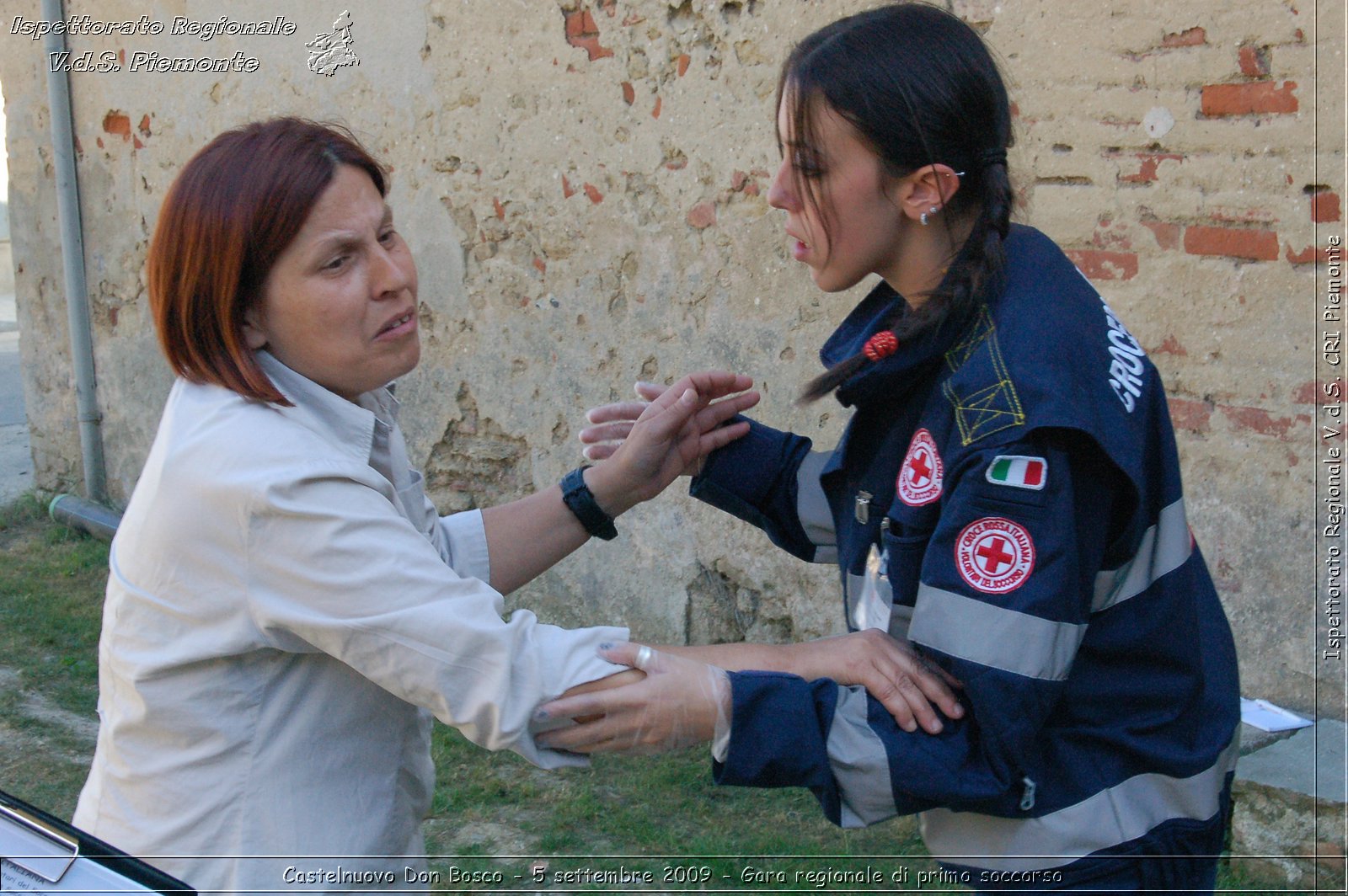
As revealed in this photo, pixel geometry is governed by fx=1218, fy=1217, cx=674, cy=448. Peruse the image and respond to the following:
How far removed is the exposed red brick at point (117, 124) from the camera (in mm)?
5871

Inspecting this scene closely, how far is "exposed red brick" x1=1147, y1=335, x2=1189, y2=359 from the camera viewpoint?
2.90 metres

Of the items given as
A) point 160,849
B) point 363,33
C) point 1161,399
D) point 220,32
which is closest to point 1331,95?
point 1161,399

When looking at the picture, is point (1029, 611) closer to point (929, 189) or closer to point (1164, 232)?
point (929, 189)

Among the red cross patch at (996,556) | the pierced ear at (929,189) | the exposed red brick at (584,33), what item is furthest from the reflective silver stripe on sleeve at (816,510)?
the exposed red brick at (584,33)

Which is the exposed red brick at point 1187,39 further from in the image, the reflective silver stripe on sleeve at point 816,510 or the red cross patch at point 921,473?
the red cross patch at point 921,473

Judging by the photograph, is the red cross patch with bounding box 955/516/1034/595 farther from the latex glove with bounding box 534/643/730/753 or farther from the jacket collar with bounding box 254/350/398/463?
the jacket collar with bounding box 254/350/398/463

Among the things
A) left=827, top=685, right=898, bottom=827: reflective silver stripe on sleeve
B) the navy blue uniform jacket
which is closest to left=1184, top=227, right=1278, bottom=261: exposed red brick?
the navy blue uniform jacket

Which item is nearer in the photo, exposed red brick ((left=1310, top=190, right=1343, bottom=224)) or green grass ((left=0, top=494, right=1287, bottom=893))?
exposed red brick ((left=1310, top=190, right=1343, bottom=224))

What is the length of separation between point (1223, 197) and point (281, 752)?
91.9 inches

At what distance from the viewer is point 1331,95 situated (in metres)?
2.57

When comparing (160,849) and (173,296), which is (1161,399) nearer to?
(173,296)

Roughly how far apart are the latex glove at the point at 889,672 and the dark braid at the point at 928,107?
1.28ft

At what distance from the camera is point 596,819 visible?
11.4ft

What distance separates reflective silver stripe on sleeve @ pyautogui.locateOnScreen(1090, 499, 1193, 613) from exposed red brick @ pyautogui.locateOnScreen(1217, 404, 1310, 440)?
1.38m
